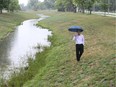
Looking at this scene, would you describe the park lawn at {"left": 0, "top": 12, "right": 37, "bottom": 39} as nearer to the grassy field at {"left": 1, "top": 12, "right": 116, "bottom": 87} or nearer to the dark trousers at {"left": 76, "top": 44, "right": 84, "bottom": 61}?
the grassy field at {"left": 1, "top": 12, "right": 116, "bottom": 87}

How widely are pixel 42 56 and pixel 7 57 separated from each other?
3686mm

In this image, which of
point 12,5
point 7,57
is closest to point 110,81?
point 7,57

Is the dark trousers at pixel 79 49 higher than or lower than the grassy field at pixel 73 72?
higher

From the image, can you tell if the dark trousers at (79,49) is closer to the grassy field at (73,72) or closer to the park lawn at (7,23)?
the grassy field at (73,72)

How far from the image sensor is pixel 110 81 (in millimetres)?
11602

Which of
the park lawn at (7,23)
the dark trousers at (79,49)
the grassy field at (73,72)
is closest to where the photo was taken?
the grassy field at (73,72)

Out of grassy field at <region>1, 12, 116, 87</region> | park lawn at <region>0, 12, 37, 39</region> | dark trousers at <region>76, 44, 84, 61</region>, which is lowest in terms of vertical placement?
park lawn at <region>0, 12, 37, 39</region>

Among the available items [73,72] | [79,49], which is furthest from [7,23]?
[73,72]

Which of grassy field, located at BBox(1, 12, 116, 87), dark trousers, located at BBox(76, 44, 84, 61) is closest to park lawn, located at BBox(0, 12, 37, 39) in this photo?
grassy field, located at BBox(1, 12, 116, 87)

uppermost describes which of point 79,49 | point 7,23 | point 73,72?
point 79,49

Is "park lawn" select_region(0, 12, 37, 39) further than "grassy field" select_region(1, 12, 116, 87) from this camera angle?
Yes

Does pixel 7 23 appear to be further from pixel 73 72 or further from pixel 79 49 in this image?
pixel 73 72

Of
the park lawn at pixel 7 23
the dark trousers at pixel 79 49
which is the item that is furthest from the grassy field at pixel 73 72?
the park lawn at pixel 7 23

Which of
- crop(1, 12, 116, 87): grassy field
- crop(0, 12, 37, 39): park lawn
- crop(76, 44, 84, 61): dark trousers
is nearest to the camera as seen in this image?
crop(1, 12, 116, 87): grassy field
